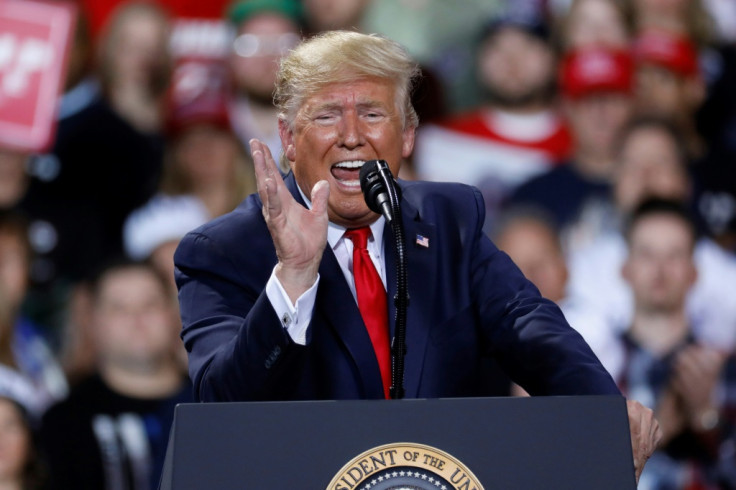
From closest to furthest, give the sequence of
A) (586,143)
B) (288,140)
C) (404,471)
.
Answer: (404,471) → (288,140) → (586,143)

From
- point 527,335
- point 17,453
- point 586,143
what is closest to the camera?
point 527,335

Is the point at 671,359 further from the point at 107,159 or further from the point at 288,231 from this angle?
the point at 288,231

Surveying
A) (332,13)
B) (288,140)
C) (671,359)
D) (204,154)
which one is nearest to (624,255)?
(671,359)

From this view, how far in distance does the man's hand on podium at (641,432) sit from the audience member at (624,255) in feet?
8.25

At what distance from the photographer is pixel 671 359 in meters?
4.21

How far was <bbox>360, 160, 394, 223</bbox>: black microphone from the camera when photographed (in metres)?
1.75

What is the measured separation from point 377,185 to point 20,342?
2739mm

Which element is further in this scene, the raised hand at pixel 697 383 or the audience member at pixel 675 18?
the audience member at pixel 675 18

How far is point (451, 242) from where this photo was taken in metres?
2.06

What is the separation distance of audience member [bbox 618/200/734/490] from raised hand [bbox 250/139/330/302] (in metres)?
2.64

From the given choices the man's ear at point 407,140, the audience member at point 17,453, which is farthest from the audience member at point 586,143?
the man's ear at point 407,140

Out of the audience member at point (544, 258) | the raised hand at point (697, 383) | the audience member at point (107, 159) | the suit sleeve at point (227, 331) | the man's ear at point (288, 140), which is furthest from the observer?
the audience member at point (107, 159)

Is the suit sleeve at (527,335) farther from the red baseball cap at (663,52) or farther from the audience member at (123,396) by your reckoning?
the red baseball cap at (663,52)

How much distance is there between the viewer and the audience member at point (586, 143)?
188 inches
